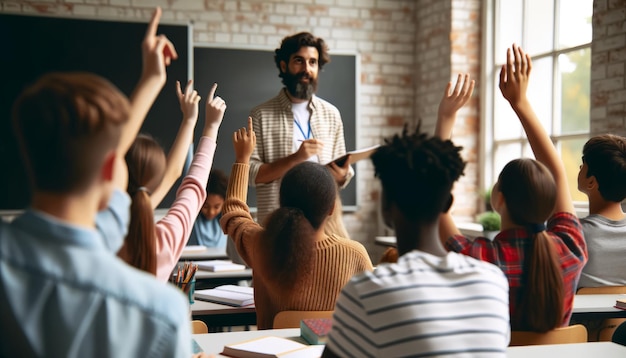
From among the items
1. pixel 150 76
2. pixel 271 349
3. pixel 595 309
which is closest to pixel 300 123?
pixel 595 309

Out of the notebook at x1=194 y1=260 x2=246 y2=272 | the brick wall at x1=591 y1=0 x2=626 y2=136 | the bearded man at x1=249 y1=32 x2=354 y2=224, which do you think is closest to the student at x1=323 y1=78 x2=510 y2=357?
the bearded man at x1=249 y1=32 x2=354 y2=224

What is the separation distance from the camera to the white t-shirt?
3553 mm

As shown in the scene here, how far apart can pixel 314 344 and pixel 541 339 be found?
633 mm

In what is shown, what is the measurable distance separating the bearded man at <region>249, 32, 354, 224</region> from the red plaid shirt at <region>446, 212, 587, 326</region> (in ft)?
5.21

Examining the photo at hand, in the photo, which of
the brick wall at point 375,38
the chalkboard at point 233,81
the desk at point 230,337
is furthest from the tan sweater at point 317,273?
the brick wall at point 375,38

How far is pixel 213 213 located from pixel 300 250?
261 centimetres

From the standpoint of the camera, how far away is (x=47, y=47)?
5.12 meters

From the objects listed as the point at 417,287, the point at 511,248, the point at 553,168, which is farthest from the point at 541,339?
the point at 417,287

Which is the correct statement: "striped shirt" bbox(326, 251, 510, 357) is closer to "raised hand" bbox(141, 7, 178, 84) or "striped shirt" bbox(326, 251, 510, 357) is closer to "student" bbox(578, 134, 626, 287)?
"raised hand" bbox(141, 7, 178, 84)

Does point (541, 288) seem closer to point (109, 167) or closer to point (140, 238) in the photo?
point (140, 238)

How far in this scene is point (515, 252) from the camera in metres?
1.77

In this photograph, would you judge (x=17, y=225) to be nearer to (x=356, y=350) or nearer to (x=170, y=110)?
(x=356, y=350)

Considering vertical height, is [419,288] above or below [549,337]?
above

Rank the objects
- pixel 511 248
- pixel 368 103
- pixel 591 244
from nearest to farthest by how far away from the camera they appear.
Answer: pixel 511 248 → pixel 591 244 → pixel 368 103
